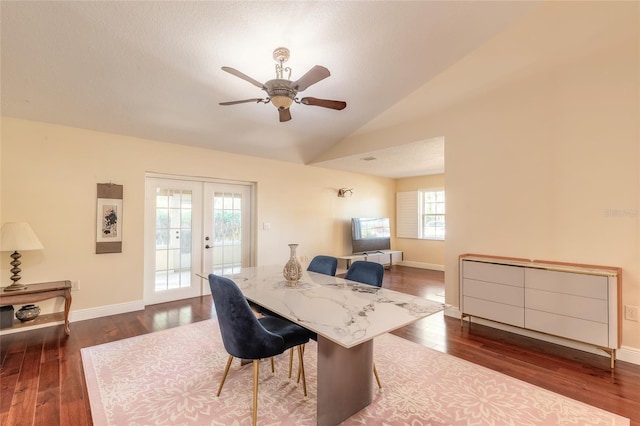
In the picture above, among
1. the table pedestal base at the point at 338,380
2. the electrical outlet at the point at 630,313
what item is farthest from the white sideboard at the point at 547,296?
the table pedestal base at the point at 338,380

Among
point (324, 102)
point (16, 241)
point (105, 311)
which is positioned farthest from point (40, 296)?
point (324, 102)

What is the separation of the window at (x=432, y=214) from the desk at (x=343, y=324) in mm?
5576

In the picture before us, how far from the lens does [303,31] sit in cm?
254

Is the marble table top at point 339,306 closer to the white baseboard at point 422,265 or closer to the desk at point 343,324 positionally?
the desk at point 343,324

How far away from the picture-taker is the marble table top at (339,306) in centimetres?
150

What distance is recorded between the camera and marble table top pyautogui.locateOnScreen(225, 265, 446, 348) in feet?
4.92

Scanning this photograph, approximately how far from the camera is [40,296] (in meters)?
3.02

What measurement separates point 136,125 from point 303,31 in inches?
101

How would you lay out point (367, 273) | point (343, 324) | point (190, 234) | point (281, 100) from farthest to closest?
1. point (190, 234)
2. point (367, 273)
3. point (281, 100)
4. point (343, 324)

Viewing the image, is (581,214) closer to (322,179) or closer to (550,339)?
(550,339)

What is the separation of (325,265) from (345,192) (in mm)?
3721

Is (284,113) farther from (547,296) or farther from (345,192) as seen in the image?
(345,192)

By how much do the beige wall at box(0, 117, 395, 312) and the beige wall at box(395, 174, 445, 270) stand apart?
393cm

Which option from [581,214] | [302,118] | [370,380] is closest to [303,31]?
[302,118]
